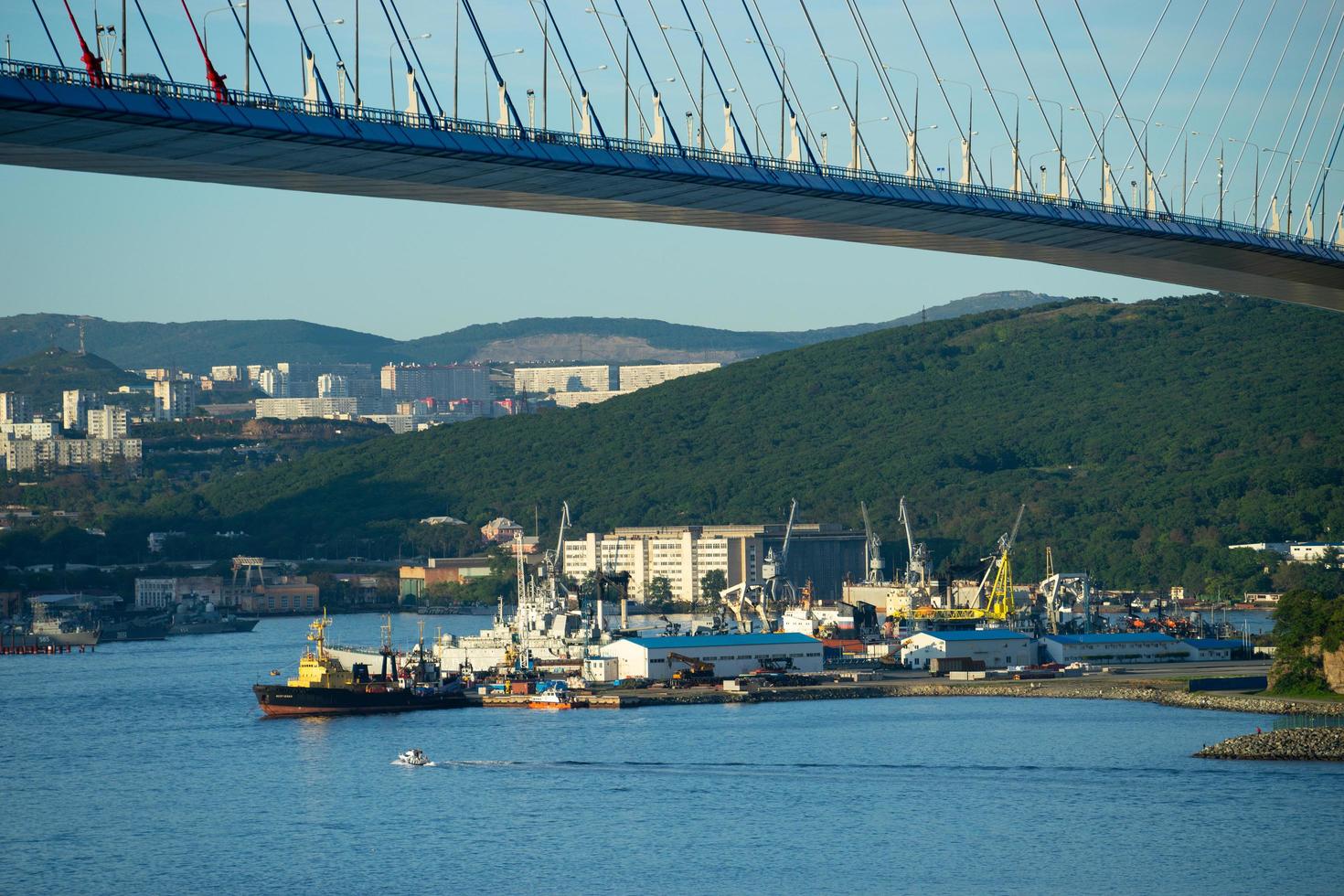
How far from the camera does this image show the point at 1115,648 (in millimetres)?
43062

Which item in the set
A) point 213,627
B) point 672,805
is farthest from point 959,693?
point 213,627

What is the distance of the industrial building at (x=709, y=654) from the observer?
39250mm

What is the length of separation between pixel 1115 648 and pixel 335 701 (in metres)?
16.7

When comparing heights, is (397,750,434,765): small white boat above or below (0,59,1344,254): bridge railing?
below

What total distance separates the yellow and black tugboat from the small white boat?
24.6ft

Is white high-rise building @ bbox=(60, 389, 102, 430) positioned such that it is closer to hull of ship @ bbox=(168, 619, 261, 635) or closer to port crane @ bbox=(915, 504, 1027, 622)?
hull of ship @ bbox=(168, 619, 261, 635)

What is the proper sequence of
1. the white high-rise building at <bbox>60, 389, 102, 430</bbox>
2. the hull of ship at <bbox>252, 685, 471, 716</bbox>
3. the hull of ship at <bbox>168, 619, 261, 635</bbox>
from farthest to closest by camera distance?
the white high-rise building at <bbox>60, 389, 102, 430</bbox>, the hull of ship at <bbox>168, 619, 261, 635</bbox>, the hull of ship at <bbox>252, 685, 471, 716</bbox>

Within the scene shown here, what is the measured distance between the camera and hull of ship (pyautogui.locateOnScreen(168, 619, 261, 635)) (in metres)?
68.6

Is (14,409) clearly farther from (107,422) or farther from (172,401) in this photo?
(172,401)

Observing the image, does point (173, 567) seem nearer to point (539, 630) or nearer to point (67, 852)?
point (539, 630)

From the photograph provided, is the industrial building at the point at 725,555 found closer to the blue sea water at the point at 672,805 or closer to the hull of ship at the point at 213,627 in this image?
the hull of ship at the point at 213,627

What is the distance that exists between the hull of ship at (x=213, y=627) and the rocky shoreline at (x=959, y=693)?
3531 centimetres

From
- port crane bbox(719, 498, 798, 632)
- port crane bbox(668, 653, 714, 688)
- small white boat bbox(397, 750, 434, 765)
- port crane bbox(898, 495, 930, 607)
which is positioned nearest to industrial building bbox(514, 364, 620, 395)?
port crane bbox(719, 498, 798, 632)

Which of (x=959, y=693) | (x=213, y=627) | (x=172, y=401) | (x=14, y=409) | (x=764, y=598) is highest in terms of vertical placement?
(x=172, y=401)
